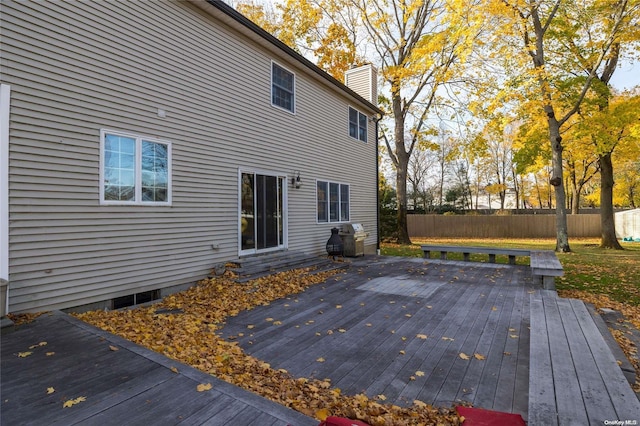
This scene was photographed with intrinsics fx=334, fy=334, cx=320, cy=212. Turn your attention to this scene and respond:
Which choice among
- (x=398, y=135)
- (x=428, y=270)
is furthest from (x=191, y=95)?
(x=398, y=135)

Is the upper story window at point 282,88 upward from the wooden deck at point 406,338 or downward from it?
upward

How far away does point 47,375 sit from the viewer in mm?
2697

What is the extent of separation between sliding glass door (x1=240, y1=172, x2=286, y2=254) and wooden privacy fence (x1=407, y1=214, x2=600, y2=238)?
16659 mm

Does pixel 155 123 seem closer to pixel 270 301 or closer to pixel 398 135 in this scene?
pixel 270 301

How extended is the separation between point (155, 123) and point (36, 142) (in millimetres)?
1799

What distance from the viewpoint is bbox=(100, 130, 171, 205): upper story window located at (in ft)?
16.6

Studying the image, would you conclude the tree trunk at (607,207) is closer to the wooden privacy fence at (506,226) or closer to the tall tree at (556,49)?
the tall tree at (556,49)

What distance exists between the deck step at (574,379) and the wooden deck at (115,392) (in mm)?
1510

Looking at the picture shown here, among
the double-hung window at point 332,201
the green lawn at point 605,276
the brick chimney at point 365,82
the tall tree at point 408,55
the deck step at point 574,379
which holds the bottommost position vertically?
the green lawn at point 605,276

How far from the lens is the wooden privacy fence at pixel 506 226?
2211 centimetres

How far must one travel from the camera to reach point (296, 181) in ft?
30.1

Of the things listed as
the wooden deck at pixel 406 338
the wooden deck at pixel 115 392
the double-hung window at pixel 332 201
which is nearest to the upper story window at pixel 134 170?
the wooden deck at pixel 115 392

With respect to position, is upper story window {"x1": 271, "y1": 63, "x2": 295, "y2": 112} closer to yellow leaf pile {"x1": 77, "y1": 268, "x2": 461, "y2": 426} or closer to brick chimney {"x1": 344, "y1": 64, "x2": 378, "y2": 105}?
yellow leaf pile {"x1": 77, "y1": 268, "x2": 461, "y2": 426}

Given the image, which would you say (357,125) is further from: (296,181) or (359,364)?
(359,364)
